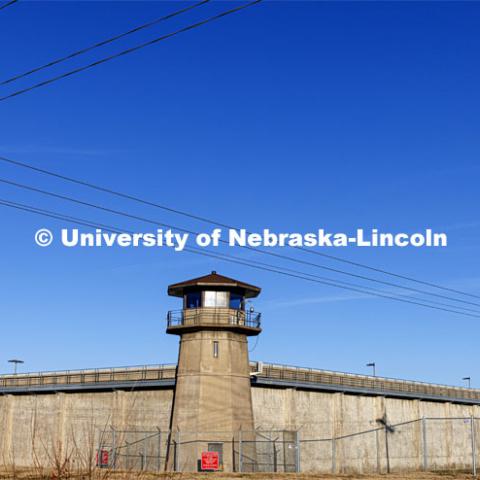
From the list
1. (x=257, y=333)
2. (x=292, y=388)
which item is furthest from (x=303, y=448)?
(x=257, y=333)

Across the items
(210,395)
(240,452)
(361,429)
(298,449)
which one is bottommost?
(240,452)

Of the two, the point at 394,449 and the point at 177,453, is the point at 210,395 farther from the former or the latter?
the point at 394,449

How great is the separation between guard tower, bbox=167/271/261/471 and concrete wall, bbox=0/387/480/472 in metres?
2.71

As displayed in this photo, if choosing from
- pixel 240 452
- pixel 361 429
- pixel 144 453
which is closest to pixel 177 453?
pixel 144 453

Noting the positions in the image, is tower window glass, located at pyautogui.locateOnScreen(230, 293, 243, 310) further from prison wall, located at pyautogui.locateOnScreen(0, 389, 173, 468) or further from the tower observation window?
prison wall, located at pyautogui.locateOnScreen(0, 389, 173, 468)

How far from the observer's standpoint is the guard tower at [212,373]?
36.4 m

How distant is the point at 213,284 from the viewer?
37281mm

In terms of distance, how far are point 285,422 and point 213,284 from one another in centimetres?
992

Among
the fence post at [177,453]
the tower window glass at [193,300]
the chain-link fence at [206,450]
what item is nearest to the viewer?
the chain-link fence at [206,450]

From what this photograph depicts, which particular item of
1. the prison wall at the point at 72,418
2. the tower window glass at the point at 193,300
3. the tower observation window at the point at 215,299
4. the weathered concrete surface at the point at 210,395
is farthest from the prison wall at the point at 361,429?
the tower window glass at the point at 193,300

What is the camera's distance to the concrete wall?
134 feet

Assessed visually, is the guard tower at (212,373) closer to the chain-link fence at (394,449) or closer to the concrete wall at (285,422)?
the concrete wall at (285,422)

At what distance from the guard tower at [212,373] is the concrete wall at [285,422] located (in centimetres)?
271

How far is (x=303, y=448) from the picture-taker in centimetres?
4231
